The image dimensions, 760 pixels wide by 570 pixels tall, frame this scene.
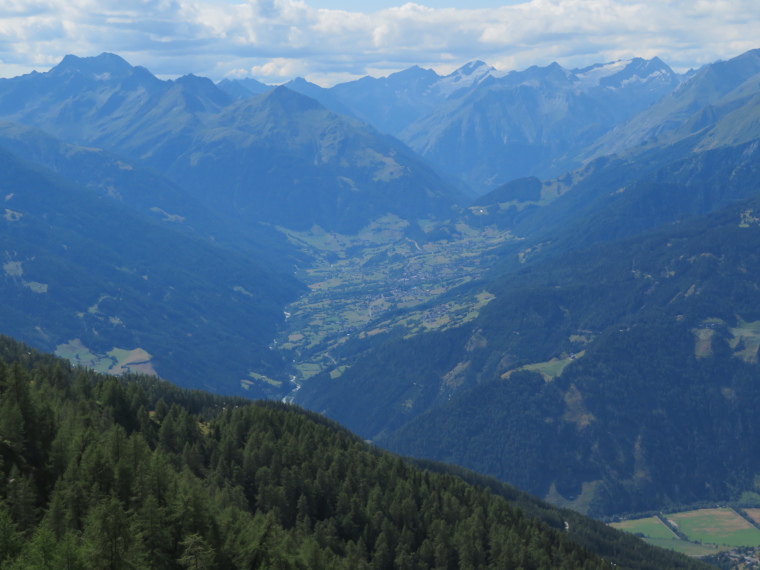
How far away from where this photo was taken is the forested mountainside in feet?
263

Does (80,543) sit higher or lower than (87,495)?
lower

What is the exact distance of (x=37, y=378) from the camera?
148125 millimetres

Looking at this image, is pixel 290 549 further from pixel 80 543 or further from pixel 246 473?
pixel 246 473

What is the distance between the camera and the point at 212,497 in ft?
376

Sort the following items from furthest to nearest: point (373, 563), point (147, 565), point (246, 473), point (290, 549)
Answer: point (246, 473), point (373, 563), point (290, 549), point (147, 565)

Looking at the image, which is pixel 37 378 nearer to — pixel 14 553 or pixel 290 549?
pixel 290 549

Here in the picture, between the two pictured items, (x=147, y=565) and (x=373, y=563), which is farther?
(x=373, y=563)

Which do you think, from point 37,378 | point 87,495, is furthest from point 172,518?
point 37,378

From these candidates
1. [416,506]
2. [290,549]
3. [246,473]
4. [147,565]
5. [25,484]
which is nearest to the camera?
[147,565]

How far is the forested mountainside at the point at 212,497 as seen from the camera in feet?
263

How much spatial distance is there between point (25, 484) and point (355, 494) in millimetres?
73209

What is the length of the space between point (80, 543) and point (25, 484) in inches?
474

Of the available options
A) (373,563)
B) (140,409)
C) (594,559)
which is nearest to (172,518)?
(373,563)

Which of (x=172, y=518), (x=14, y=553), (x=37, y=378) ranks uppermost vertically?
(x=37, y=378)
